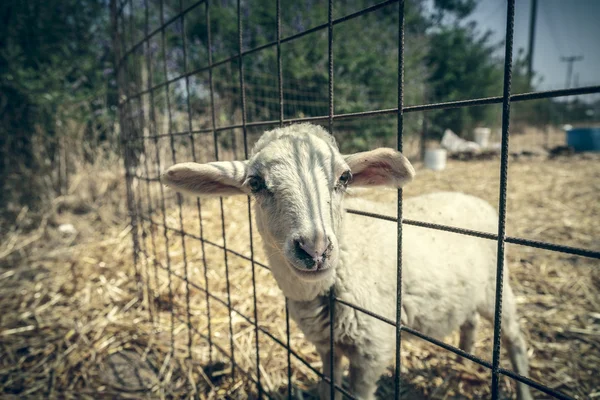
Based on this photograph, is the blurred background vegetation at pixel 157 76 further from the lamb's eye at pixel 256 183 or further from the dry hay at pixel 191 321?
the lamb's eye at pixel 256 183

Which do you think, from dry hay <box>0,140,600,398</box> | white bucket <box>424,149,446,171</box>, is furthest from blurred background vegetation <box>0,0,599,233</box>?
dry hay <box>0,140,600,398</box>

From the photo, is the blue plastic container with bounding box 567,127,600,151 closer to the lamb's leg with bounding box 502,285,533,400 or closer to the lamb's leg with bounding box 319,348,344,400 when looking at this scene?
the lamb's leg with bounding box 502,285,533,400

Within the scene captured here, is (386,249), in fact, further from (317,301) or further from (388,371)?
(388,371)

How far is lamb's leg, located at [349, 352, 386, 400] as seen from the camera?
1846 millimetres

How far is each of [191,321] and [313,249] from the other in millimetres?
2330

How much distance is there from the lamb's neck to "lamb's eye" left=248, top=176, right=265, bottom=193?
1.14ft

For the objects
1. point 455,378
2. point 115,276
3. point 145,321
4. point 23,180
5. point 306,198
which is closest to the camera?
point 306,198

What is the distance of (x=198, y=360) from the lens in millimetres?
2748

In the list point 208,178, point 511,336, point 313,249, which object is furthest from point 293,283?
point 511,336

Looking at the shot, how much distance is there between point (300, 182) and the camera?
5.12ft

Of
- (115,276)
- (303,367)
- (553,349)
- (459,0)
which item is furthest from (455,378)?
(459,0)

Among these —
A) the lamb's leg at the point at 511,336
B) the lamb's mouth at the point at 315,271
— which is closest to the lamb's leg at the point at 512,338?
the lamb's leg at the point at 511,336

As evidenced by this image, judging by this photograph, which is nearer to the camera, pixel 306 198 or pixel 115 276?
pixel 306 198

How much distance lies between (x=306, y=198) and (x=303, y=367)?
1.71 metres
